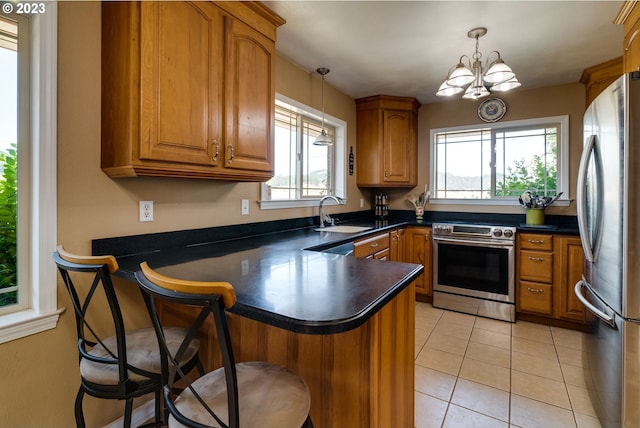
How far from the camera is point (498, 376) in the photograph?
209 cm

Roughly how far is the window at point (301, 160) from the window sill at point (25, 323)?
1473 millimetres

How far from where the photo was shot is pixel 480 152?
12.4 feet

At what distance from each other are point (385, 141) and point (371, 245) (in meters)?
1.62

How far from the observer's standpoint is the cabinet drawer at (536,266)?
9.57 ft

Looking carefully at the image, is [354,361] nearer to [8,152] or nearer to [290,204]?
[8,152]

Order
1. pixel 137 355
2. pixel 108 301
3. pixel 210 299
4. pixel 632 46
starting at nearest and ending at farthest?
pixel 210 299 < pixel 108 301 < pixel 137 355 < pixel 632 46

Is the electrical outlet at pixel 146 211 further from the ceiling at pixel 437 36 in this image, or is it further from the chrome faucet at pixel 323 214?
the chrome faucet at pixel 323 214

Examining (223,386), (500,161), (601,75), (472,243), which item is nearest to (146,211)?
(223,386)

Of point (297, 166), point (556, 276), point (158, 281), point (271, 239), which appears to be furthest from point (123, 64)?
point (556, 276)

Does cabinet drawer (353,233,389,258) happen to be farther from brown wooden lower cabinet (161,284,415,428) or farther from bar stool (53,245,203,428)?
bar stool (53,245,203,428)

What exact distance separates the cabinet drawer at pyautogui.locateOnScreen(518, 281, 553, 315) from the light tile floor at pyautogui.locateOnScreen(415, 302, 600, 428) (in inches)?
6.4

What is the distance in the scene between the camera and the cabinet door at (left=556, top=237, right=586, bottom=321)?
278 cm

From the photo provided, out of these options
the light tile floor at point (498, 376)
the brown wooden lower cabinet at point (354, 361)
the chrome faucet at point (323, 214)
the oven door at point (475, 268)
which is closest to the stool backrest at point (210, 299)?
the brown wooden lower cabinet at point (354, 361)

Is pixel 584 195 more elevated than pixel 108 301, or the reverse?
pixel 584 195
